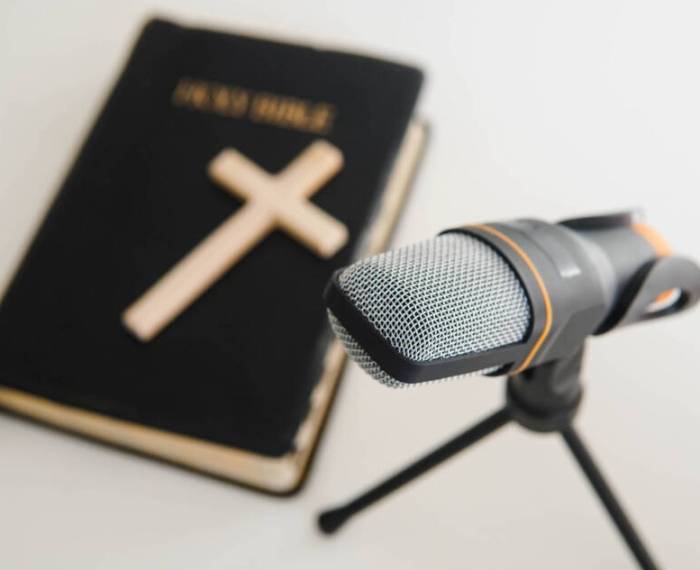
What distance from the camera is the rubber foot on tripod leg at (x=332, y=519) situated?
552 millimetres

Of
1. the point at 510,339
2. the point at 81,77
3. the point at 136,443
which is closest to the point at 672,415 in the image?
the point at 510,339

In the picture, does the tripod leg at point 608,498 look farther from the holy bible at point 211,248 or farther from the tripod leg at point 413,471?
the holy bible at point 211,248

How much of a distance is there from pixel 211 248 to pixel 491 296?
35 centimetres

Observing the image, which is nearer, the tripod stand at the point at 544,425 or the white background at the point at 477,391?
the tripod stand at the point at 544,425

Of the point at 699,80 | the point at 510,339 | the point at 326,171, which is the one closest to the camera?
the point at 510,339

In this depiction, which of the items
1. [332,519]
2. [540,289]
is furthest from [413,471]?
[540,289]

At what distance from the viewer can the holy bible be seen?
0.58m

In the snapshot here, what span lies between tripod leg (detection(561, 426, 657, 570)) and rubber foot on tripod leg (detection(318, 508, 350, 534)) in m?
0.18

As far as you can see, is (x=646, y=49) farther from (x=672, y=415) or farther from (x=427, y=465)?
(x=427, y=465)

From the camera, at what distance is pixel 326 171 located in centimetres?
66

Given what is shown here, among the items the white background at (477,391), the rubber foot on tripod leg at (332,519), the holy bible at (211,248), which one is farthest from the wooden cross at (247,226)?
the rubber foot on tripod leg at (332,519)

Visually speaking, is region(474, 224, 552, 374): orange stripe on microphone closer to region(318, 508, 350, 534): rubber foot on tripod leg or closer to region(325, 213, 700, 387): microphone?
region(325, 213, 700, 387): microphone

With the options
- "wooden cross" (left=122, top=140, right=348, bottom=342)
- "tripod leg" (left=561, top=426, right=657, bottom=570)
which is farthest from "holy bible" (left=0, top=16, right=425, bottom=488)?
"tripod leg" (left=561, top=426, right=657, bottom=570)

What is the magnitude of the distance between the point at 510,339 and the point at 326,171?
356mm
